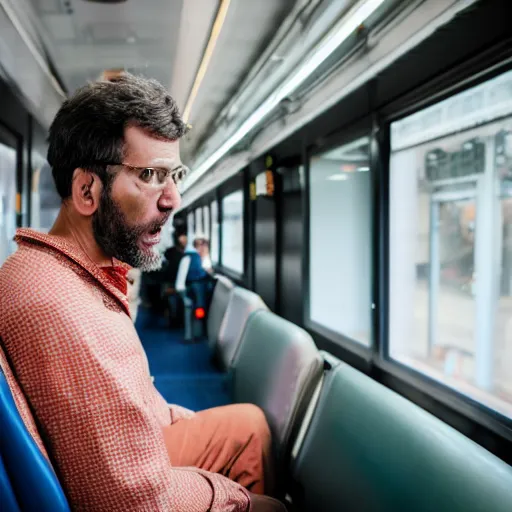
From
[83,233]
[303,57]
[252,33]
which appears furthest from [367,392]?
[252,33]

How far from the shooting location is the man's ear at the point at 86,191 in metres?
1.14

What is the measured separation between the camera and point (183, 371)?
4.31 meters

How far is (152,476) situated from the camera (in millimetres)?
926

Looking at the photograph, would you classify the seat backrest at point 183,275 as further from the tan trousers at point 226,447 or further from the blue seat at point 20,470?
the blue seat at point 20,470

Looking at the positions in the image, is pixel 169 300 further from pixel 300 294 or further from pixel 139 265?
pixel 139 265


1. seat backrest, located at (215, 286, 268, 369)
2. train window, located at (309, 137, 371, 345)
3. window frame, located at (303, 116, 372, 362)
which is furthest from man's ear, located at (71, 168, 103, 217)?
train window, located at (309, 137, 371, 345)

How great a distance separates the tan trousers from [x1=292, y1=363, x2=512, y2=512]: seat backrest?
0.14m

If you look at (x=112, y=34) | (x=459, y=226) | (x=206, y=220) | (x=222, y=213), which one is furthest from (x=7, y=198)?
(x=206, y=220)

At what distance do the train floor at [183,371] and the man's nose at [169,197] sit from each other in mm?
2171

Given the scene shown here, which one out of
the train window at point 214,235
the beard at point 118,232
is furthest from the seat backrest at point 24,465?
the train window at point 214,235

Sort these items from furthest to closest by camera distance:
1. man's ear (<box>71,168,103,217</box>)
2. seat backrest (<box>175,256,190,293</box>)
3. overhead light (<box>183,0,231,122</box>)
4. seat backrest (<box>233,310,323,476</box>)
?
seat backrest (<box>175,256,190,293</box>), overhead light (<box>183,0,231,122</box>), seat backrest (<box>233,310,323,476</box>), man's ear (<box>71,168,103,217</box>)

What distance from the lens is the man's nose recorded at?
1.22 metres

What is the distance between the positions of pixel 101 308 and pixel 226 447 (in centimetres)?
91

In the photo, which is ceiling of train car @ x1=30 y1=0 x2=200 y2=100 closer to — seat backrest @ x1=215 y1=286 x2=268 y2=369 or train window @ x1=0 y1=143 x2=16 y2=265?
train window @ x1=0 y1=143 x2=16 y2=265
